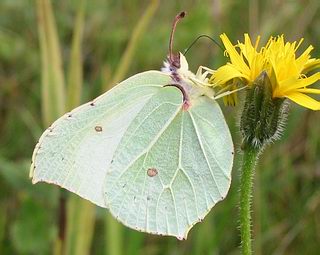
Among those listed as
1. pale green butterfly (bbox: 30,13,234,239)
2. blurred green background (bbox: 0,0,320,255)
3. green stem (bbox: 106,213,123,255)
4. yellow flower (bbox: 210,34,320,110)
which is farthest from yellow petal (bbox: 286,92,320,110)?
green stem (bbox: 106,213,123,255)

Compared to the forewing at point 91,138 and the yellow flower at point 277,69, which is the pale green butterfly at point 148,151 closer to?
the forewing at point 91,138

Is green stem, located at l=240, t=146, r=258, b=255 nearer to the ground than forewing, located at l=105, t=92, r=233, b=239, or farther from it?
nearer to the ground

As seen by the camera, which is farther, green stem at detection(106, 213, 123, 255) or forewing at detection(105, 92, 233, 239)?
green stem at detection(106, 213, 123, 255)

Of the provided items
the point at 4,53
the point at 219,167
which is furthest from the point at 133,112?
the point at 4,53

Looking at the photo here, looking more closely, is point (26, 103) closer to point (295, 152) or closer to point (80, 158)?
point (295, 152)

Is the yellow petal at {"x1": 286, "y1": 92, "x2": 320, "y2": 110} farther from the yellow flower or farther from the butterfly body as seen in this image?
the butterfly body
